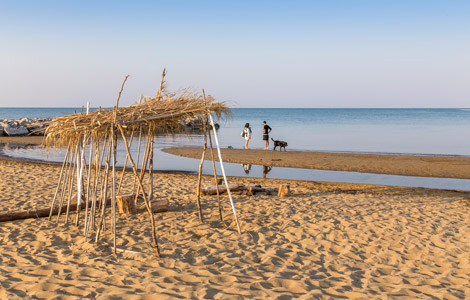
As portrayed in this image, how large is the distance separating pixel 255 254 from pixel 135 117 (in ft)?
9.45

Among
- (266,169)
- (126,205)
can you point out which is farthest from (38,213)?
(266,169)

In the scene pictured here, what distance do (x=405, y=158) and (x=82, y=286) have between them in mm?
19391

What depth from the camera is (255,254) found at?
6.00 metres

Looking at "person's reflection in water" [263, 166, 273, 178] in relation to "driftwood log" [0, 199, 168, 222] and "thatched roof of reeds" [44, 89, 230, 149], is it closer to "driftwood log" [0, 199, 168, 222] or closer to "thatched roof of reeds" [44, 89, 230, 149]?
"driftwood log" [0, 199, 168, 222]

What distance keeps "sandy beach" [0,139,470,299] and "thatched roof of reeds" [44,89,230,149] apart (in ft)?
5.79

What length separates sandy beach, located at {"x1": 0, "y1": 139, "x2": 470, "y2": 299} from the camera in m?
4.63

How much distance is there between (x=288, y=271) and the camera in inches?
210

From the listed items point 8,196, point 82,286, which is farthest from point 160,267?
point 8,196

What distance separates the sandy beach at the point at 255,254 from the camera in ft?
15.2

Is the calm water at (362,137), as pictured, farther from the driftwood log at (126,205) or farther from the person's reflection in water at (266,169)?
the person's reflection in water at (266,169)

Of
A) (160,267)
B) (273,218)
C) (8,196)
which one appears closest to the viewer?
(160,267)

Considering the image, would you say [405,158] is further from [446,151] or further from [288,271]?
[288,271]

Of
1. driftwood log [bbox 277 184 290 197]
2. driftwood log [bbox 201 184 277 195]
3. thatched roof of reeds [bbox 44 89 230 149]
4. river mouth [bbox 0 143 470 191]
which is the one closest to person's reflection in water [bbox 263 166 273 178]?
river mouth [bbox 0 143 470 191]

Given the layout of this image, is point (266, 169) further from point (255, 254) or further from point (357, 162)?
point (255, 254)
